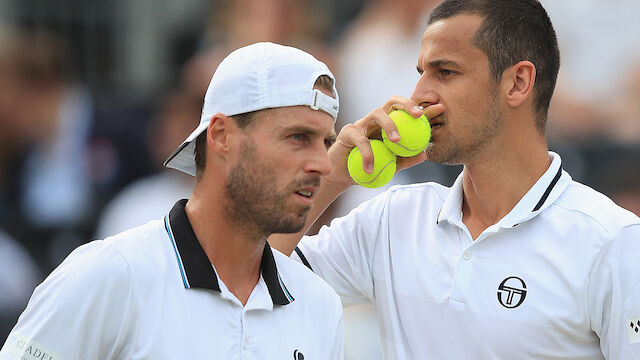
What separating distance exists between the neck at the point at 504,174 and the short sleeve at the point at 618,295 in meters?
0.46

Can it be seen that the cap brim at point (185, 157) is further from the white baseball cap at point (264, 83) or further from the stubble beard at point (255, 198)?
the stubble beard at point (255, 198)

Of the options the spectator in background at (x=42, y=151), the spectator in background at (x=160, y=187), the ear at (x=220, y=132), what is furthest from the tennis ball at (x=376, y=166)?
the spectator in background at (x=42, y=151)

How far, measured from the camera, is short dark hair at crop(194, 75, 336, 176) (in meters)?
3.29

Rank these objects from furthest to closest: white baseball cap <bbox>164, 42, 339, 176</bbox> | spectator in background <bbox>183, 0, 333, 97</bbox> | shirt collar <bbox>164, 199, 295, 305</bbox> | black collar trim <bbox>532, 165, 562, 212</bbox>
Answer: spectator in background <bbox>183, 0, 333, 97</bbox>
black collar trim <bbox>532, 165, 562, 212</bbox>
white baseball cap <bbox>164, 42, 339, 176</bbox>
shirt collar <bbox>164, 199, 295, 305</bbox>

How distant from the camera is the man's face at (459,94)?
3.84 metres

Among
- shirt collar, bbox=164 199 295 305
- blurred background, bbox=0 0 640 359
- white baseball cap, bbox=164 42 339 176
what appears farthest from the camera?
blurred background, bbox=0 0 640 359

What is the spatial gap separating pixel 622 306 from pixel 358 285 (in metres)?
1.10

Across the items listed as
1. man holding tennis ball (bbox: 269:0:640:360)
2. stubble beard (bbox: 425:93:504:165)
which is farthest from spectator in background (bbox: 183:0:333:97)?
stubble beard (bbox: 425:93:504:165)

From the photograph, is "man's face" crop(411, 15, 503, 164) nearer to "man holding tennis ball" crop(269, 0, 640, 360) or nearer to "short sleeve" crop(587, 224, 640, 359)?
"man holding tennis ball" crop(269, 0, 640, 360)

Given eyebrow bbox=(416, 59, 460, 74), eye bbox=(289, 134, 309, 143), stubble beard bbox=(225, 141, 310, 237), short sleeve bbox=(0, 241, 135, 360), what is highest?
eyebrow bbox=(416, 59, 460, 74)

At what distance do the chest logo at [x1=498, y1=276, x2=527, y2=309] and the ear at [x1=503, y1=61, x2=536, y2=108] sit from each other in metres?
0.70

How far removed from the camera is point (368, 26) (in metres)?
8.16

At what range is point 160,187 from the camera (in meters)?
6.93

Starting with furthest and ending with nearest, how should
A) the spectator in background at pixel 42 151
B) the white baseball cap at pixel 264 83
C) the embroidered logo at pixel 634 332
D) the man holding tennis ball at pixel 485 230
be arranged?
the spectator in background at pixel 42 151 → the man holding tennis ball at pixel 485 230 → the embroidered logo at pixel 634 332 → the white baseball cap at pixel 264 83
